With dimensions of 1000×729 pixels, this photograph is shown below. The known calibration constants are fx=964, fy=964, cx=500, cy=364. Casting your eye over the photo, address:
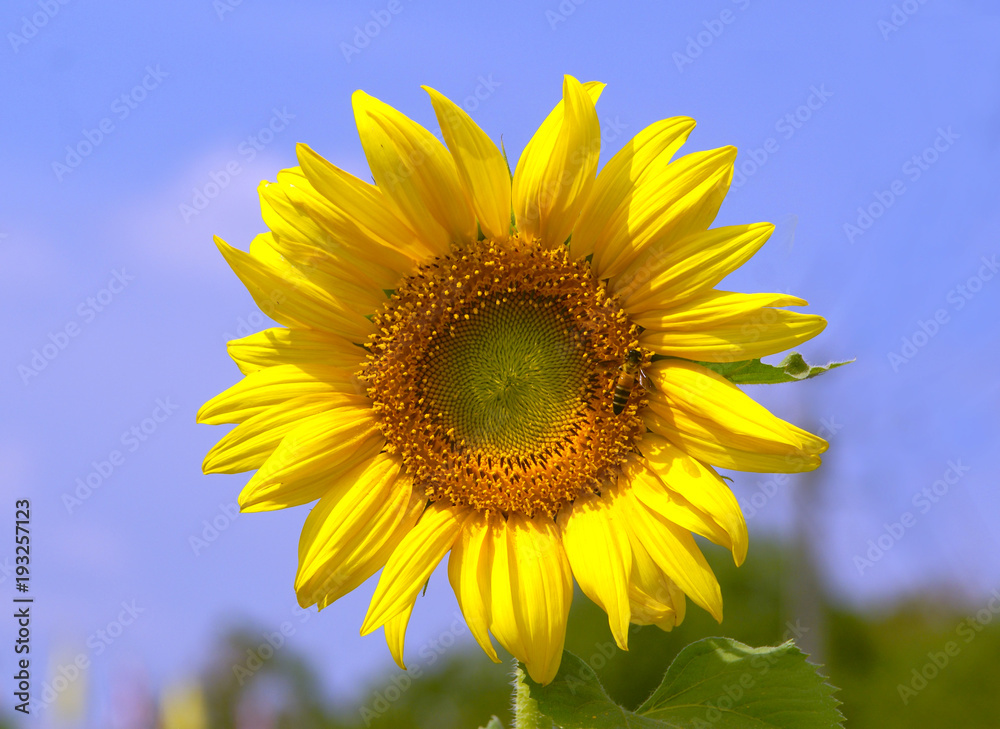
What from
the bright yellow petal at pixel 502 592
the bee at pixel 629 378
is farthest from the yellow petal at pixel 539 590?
the bee at pixel 629 378

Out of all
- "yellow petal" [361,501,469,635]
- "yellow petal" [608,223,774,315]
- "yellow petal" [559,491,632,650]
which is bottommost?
"yellow petal" [559,491,632,650]

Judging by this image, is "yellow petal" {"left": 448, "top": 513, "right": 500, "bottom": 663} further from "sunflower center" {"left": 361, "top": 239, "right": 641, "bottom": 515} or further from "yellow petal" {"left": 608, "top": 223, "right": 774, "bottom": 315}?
"yellow petal" {"left": 608, "top": 223, "right": 774, "bottom": 315}

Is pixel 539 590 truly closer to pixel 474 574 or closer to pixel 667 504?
pixel 474 574

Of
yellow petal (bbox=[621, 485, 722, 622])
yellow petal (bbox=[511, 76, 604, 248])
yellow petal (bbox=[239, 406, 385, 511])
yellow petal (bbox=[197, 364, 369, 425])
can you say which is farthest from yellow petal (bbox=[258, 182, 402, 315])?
yellow petal (bbox=[621, 485, 722, 622])

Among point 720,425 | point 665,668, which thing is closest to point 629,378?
point 720,425

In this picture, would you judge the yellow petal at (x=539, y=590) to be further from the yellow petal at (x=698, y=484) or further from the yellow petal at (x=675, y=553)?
the yellow petal at (x=698, y=484)

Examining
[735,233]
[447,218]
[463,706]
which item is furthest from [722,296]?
[463,706]

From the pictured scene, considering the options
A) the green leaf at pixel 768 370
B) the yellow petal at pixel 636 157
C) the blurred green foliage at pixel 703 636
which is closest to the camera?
the green leaf at pixel 768 370
